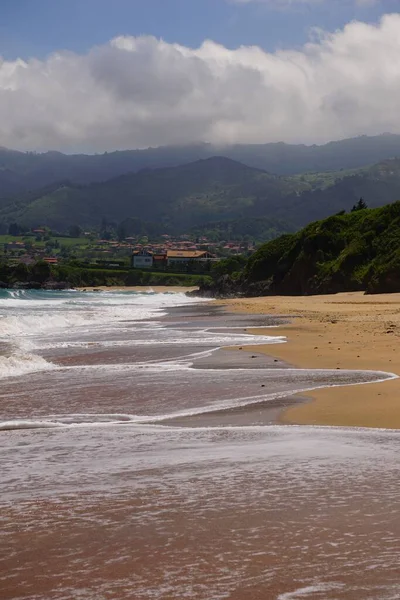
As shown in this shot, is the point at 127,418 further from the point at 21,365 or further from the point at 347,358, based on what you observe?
the point at 347,358

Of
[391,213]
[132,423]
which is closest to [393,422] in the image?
[132,423]

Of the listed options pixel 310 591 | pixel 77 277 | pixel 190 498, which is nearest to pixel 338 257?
pixel 190 498

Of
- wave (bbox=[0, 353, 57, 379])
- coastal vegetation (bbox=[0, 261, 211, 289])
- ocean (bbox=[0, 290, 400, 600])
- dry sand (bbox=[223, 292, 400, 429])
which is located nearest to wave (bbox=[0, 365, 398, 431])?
ocean (bbox=[0, 290, 400, 600])

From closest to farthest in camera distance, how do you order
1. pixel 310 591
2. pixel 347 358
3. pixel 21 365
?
1. pixel 310 591
2. pixel 21 365
3. pixel 347 358

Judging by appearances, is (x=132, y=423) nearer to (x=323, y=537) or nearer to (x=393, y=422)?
(x=393, y=422)

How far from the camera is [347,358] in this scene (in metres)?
18.1

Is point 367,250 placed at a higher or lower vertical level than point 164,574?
higher

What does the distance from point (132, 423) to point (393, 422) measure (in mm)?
3694

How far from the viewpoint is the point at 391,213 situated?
71.2 m

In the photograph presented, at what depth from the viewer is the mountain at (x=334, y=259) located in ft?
201

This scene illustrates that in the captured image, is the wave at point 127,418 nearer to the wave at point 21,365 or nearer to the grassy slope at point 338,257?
the wave at point 21,365

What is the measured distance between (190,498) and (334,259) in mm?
68963

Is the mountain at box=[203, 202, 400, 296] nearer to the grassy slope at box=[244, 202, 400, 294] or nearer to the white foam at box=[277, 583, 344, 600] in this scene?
the grassy slope at box=[244, 202, 400, 294]

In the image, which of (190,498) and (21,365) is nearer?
(190,498)
